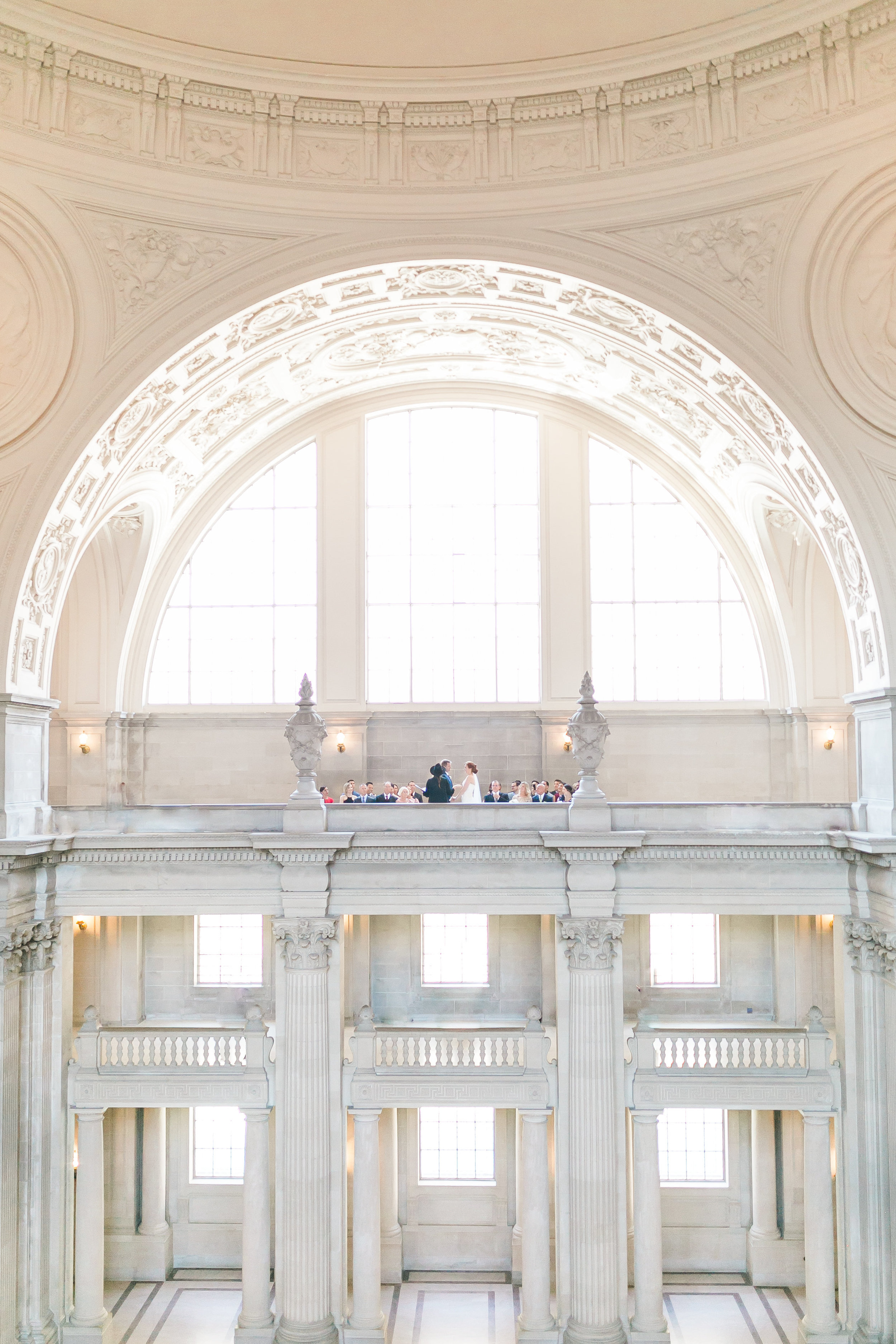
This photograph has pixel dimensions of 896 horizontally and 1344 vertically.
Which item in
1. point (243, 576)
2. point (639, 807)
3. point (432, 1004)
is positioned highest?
point (243, 576)

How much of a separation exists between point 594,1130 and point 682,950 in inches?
257

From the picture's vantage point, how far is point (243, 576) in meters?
28.7

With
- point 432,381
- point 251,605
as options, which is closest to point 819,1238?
point 251,605

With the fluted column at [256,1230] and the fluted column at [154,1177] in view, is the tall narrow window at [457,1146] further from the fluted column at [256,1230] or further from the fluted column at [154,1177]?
the fluted column at [154,1177]

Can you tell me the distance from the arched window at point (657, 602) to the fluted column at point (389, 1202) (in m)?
11.3

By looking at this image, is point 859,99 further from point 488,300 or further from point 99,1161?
point 99,1161

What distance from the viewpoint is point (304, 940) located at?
66.6 ft

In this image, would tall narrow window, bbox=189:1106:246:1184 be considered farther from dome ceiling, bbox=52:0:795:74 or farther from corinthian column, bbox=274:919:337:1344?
dome ceiling, bbox=52:0:795:74

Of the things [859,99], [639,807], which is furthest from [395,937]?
[859,99]

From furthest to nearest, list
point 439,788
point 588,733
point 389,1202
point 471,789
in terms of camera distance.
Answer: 1. point 389,1202
2. point 471,789
3. point 439,788
4. point 588,733

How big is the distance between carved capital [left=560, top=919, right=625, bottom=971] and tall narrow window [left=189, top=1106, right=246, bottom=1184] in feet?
32.0

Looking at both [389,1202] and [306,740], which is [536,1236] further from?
[306,740]

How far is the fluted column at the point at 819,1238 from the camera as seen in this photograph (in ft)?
65.3

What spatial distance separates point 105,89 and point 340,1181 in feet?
64.6
